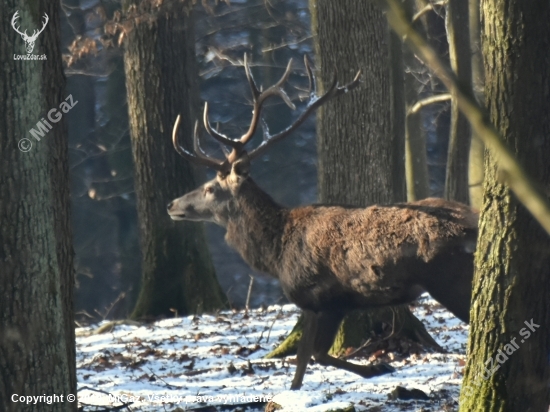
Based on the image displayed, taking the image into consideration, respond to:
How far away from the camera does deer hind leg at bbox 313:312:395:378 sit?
7.16m

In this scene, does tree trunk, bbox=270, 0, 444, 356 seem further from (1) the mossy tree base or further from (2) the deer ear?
(2) the deer ear

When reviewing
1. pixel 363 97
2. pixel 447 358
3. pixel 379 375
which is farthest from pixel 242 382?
pixel 363 97

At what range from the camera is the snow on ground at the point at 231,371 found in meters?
6.26

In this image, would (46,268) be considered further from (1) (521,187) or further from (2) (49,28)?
(1) (521,187)

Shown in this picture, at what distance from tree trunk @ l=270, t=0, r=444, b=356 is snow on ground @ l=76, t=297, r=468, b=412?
1.71 feet

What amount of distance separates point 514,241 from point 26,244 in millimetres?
2485

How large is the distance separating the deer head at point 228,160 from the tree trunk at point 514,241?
328 centimetres

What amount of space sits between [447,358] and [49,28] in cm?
446

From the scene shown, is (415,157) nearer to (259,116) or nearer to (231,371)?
(259,116)

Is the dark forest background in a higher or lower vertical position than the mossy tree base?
higher

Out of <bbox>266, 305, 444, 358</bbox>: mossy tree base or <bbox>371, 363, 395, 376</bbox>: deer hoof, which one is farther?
<bbox>266, 305, 444, 358</bbox>: mossy tree base

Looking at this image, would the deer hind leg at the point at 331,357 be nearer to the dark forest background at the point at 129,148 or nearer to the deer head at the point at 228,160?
the deer head at the point at 228,160

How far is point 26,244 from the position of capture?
4.36 m

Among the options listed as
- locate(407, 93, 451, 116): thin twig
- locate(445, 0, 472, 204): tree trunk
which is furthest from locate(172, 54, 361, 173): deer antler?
locate(407, 93, 451, 116): thin twig
